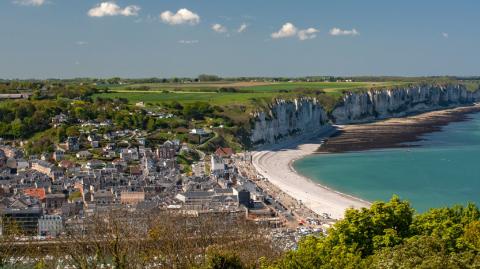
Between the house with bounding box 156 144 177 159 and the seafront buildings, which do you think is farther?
the house with bounding box 156 144 177 159

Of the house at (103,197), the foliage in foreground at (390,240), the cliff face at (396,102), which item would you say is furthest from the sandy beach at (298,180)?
the cliff face at (396,102)

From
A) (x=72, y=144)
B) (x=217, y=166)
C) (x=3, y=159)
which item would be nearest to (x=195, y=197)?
(x=217, y=166)

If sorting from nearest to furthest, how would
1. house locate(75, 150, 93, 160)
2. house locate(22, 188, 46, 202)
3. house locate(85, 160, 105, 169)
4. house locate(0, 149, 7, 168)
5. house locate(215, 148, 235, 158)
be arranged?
house locate(22, 188, 46, 202) < house locate(85, 160, 105, 169) < house locate(0, 149, 7, 168) < house locate(75, 150, 93, 160) < house locate(215, 148, 235, 158)

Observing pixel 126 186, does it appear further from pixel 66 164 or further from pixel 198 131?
pixel 198 131

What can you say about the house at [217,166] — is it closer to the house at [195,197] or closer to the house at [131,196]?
the house at [195,197]

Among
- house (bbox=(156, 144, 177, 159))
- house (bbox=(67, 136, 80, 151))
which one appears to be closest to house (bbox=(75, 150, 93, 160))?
house (bbox=(67, 136, 80, 151))

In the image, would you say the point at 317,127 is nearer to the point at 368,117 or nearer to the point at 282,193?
the point at 368,117

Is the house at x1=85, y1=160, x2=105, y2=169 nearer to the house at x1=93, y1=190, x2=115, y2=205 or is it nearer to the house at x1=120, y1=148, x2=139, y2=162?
the house at x1=120, y1=148, x2=139, y2=162

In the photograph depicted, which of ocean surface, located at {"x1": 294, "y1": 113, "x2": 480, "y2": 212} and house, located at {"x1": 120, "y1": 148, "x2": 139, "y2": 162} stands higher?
house, located at {"x1": 120, "y1": 148, "x2": 139, "y2": 162}
